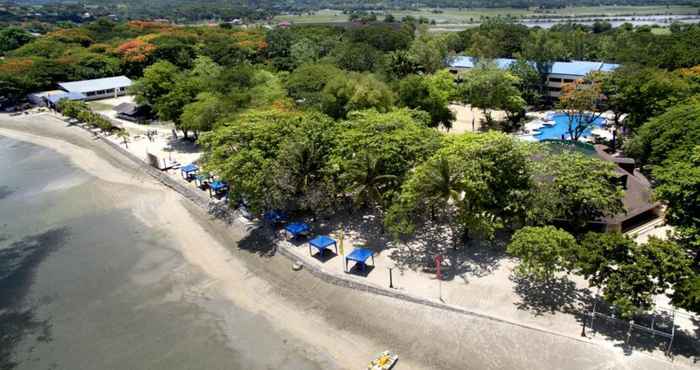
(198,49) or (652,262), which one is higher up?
(198,49)

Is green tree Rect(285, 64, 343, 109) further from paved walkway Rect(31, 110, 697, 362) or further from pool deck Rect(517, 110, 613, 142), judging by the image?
paved walkway Rect(31, 110, 697, 362)

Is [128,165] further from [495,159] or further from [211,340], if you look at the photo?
[495,159]

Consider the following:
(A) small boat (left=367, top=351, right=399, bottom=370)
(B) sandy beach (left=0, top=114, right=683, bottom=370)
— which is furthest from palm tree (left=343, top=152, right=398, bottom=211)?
(A) small boat (left=367, top=351, right=399, bottom=370)

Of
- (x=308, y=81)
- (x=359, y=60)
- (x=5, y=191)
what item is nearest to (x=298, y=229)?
(x=308, y=81)

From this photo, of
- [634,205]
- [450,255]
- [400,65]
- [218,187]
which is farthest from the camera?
[400,65]

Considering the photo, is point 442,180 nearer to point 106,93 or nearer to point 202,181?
point 202,181

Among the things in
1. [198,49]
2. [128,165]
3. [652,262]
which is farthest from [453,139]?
[198,49]

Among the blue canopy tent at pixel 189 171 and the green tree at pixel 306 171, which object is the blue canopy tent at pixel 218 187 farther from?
the green tree at pixel 306 171
